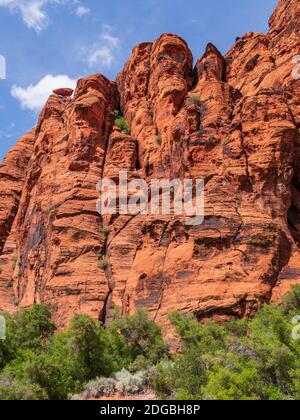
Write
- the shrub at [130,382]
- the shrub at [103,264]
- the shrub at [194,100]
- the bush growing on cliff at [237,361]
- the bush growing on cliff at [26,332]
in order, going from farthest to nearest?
1. the shrub at [194,100]
2. the shrub at [103,264]
3. the bush growing on cliff at [26,332]
4. the shrub at [130,382]
5. the bush growing on cliff at [237,361]

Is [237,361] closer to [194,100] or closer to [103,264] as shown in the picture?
[103,264]

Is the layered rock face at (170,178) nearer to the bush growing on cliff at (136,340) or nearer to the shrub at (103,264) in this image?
the shrub at (103,264)

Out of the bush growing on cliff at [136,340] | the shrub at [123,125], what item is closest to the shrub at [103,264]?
the bush growing on cliff at [136,340]

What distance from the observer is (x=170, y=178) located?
30734 millimetres

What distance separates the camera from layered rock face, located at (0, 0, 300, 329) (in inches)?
917

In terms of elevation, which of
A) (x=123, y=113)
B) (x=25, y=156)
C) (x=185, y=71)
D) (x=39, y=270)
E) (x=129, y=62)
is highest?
(x=129, y=62)

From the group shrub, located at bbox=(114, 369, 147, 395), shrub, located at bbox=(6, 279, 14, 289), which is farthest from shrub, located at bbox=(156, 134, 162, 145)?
shrub, located at bbox=(114, 369, 147, 395)

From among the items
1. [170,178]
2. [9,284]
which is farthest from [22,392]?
[9,284]

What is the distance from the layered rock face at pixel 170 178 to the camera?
76.4ft

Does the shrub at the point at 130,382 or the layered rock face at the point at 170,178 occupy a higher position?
the layered rock face at the point at 170,178
